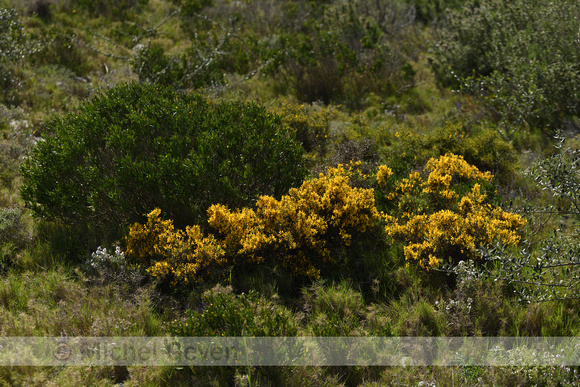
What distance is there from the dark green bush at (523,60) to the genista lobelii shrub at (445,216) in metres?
2.39

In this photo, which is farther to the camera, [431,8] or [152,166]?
[431,8]

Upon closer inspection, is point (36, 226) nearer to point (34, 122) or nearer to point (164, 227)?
point (164, 227)

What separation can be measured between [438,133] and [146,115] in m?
4.01

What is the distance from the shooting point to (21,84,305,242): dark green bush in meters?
4.27

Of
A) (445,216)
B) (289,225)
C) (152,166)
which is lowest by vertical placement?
(445,216)

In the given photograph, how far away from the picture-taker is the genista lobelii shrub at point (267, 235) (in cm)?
394

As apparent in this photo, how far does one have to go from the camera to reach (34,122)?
23.1ft

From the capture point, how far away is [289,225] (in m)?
4.22

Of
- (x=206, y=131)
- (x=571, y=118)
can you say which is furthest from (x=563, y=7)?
(x=206, y=131)

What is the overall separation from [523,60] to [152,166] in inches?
262

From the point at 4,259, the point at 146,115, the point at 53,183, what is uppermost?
the point at 146,115

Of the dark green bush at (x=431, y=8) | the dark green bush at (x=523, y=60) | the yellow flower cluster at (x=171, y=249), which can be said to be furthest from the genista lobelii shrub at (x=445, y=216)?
the dark green bush at (x=431, y=8)

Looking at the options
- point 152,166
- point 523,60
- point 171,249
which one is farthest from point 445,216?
point 523,60

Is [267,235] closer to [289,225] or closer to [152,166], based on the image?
[289,225]
